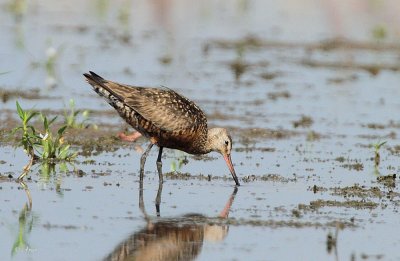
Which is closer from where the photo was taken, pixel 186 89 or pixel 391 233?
pixel 391 233

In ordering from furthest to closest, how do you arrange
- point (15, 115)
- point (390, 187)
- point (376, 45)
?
point (376, 45), point (15, 115), point (390, 187)

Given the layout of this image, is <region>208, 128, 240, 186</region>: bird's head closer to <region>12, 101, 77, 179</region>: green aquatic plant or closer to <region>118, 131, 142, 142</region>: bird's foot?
<region>12, 101, 77, 179</region>: green aquatic plant

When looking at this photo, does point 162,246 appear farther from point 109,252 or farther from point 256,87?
point 256,87

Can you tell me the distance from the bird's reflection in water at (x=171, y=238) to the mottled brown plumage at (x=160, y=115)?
1812mm

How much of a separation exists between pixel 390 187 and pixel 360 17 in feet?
63.3

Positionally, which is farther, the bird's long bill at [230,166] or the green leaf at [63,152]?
the green leaf at [63,152]

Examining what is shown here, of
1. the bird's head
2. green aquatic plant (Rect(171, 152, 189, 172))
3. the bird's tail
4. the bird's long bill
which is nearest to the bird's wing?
the bird's tail

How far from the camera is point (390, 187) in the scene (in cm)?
1280

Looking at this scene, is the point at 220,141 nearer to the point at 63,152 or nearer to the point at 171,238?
the point at 63,152

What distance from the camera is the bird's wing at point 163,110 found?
12750mm

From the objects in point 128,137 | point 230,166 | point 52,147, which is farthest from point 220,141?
point 128,137

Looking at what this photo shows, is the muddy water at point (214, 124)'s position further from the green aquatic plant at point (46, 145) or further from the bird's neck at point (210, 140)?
the bird's neck at point (210, 140)

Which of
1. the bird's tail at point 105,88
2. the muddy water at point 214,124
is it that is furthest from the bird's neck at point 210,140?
the bird's tail at point 105,88

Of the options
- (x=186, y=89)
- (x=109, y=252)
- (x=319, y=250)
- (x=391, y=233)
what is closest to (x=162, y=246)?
(x=109, y=252)
